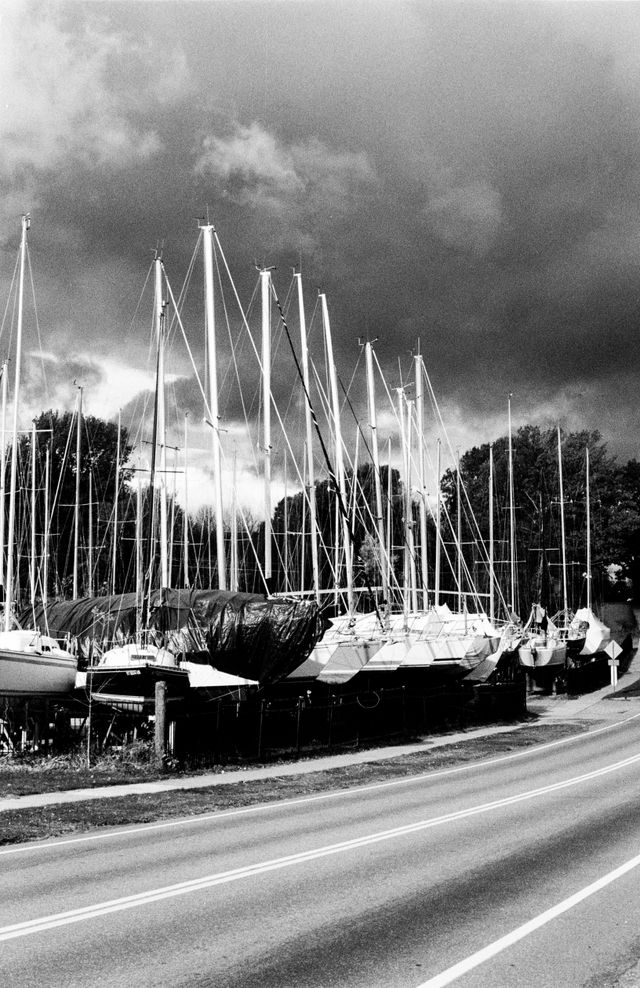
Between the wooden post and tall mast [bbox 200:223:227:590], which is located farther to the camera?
tall mast [bbox 200:223:227:590]

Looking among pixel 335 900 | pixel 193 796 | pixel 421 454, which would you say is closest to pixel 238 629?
pixel 193 796

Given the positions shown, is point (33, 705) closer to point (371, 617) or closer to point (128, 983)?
point (371, 617)

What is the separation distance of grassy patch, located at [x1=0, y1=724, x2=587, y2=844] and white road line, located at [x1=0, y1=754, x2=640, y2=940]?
428 cm

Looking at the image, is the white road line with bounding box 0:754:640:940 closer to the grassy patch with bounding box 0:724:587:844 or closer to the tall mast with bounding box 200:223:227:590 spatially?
the grassy patch with bounding box 0:724:587:844

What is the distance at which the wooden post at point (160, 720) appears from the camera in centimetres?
2156

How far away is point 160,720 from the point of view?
866 inches

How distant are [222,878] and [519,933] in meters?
3.81

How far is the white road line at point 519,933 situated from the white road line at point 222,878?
353cm

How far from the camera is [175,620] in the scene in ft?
84.4

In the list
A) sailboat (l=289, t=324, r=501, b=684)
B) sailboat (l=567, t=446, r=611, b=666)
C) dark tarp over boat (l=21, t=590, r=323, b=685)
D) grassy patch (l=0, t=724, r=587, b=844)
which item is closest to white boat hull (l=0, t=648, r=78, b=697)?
dark tarp over boat (l=21, t=590, r=323, b=685)

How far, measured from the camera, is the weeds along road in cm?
705

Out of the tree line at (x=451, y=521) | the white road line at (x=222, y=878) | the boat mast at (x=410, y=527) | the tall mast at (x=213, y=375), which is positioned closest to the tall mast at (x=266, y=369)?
the tall mast at (x=213, y=375)

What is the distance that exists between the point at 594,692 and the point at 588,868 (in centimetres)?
4800

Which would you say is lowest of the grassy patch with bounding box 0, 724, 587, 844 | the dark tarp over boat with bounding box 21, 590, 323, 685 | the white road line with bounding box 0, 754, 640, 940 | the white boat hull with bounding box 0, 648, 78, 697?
the grassy patch with bounding box 0, 724, 587, 844
